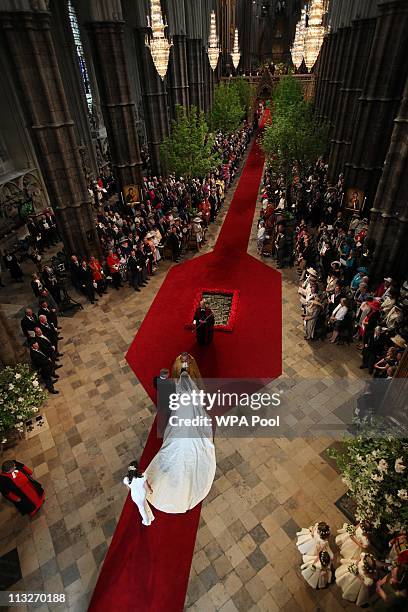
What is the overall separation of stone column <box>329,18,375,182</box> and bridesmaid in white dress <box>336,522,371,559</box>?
19.0 metres

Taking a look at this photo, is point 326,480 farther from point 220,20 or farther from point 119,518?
point 220,20

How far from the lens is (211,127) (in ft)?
109

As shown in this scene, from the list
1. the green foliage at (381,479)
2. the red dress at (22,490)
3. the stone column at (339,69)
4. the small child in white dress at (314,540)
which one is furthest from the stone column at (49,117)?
the stone column at (339,69)

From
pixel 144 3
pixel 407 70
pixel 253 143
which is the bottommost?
pixel 253 143

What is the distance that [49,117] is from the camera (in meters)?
12.9

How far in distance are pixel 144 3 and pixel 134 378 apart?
23.9 m

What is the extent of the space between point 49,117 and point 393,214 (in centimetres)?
1309

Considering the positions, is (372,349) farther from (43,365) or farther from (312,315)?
(43,365)

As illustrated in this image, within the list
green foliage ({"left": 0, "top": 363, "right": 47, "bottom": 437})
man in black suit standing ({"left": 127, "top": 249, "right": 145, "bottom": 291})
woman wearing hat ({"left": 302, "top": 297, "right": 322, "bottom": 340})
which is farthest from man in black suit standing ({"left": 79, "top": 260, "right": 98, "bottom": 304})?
woman wearing hat ({"left": 302, "top": 297, "right": 322, "bottom": 340})

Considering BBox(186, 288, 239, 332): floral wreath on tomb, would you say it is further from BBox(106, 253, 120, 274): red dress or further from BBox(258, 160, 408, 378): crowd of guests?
BBox(106, 253, 120, 274): red dress

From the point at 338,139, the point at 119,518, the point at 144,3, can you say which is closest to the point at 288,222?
the point at 338,139

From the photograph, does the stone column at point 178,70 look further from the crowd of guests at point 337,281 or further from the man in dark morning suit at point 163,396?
the man in dark morning suit at point 163,396

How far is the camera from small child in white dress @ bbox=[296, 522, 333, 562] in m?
5.81

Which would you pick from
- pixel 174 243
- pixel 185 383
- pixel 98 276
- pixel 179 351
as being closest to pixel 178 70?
pixel 174 243
